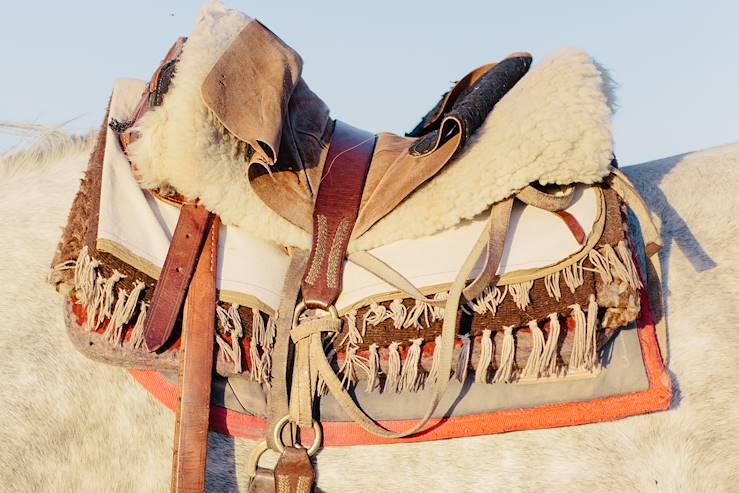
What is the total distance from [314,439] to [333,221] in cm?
46

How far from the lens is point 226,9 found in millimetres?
1729

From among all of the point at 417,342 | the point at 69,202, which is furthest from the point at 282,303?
the point at 69,202

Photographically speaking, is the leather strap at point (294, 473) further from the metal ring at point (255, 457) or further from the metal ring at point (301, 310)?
the metal ring at point (301, 310)

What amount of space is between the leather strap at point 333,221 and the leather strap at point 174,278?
0.79 feet

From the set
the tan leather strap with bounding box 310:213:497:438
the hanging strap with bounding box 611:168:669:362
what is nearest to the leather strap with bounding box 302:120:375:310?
the tan leather strap with bounding box 310:213:497:438

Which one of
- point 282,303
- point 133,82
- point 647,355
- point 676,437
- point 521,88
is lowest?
point 676,437

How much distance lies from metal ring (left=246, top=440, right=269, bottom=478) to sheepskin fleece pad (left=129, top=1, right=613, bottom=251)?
0.43 meters

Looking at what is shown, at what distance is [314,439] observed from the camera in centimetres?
148

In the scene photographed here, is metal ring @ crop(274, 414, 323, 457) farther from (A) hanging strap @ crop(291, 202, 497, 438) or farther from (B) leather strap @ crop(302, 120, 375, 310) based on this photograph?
(B) leather strap @ crop(302, 120, 375, 310)

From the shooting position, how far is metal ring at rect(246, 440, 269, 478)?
1.49 m

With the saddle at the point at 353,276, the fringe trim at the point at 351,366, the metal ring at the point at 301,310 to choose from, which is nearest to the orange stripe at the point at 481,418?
the saddle at the point at 353,276

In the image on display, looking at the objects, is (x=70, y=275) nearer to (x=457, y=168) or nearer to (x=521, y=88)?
(x=457, y=168)

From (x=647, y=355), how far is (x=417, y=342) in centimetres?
54

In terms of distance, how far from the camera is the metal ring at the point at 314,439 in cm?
146
